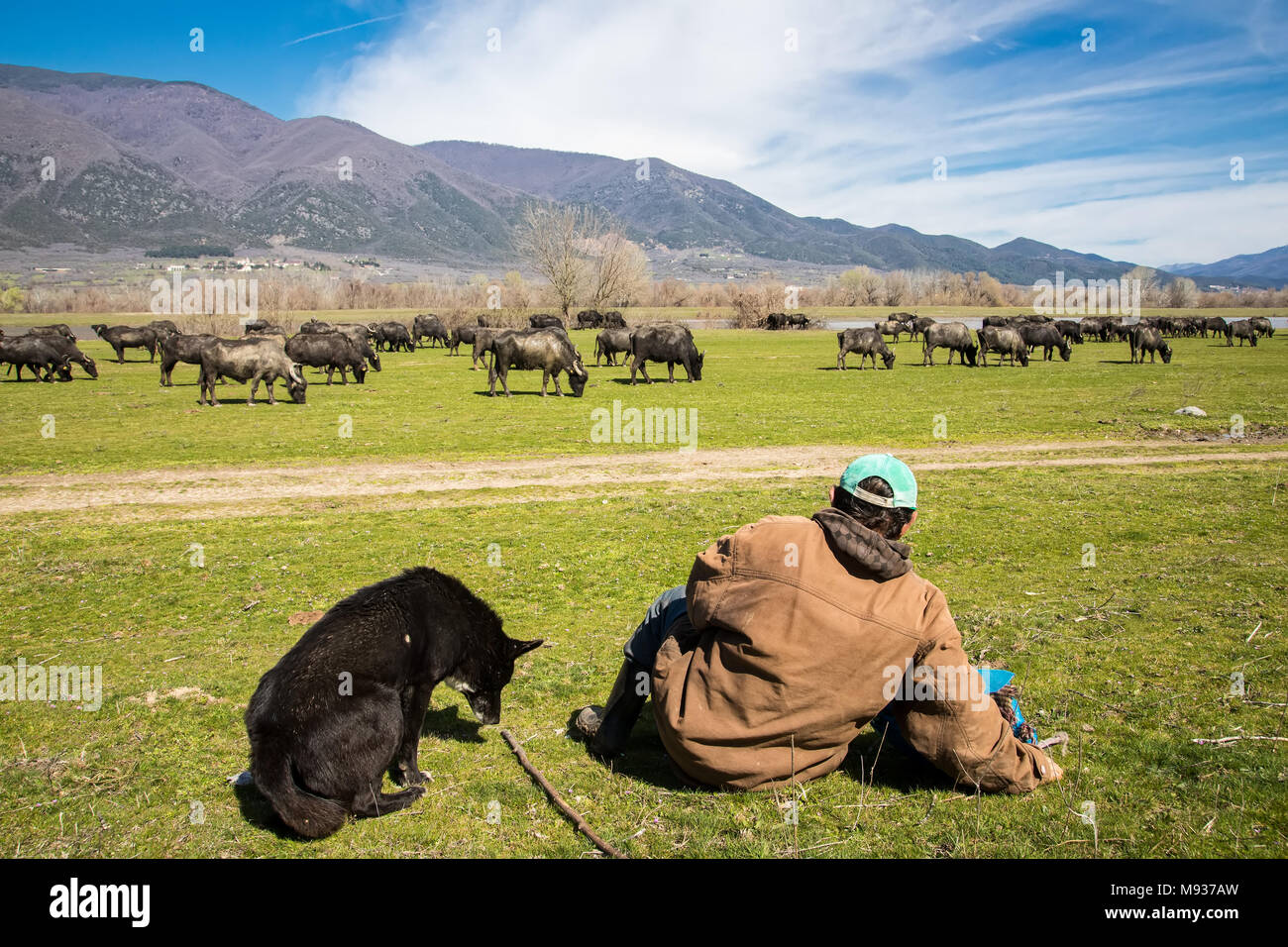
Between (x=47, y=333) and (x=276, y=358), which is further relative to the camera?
(x=47, y=333)

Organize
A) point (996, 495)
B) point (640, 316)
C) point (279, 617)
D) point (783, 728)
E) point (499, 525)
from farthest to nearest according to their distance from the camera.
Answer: point (640, 316) < point (996, 495) < point (499, 525) < point (279, 617) < point (783, 728)

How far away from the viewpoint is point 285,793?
3846mm

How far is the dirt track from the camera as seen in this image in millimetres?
13445

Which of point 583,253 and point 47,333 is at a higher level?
point 583,253

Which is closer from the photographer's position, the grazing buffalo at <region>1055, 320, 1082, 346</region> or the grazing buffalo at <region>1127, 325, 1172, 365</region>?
the grazing buffalo at <region>1127, 325, 1172, 365</region>

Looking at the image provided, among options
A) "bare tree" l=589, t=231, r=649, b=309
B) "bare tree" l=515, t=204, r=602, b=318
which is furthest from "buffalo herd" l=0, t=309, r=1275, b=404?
"bare tree" l=589, t=231, r=649, b=309

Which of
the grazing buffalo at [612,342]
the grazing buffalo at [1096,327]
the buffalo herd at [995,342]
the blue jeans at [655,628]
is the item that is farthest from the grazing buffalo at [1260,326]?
the blue jeans at [655,628]

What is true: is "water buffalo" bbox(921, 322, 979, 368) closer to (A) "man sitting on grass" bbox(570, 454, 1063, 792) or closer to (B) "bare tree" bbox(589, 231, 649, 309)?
(A) "man sitting on grass" bbox(570, 454, 1063, 792)

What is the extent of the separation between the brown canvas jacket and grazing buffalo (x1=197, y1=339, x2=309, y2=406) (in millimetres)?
25672

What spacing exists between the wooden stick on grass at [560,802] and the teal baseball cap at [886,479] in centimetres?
204

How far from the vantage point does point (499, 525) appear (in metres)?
11.5
